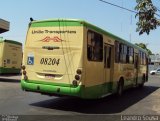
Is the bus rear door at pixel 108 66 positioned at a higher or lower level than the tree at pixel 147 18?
lower

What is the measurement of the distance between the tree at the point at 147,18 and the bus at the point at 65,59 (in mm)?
2726

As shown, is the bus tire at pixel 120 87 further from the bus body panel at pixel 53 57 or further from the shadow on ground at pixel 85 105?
the bus body panel at pixel 53 57

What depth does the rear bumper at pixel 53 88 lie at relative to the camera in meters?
12.2

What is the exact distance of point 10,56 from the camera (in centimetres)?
2527

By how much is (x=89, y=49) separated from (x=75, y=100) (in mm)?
3358

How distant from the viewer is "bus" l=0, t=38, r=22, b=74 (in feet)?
80.4

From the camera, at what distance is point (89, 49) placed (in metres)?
12.9

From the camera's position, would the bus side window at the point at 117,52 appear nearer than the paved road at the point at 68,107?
No

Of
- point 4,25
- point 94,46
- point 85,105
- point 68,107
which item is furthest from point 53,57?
point 4,25

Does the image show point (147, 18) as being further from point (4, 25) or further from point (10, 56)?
point (4, 25)

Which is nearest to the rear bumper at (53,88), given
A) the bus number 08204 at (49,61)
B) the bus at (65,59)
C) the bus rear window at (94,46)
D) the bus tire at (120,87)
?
the bus at (65,59)

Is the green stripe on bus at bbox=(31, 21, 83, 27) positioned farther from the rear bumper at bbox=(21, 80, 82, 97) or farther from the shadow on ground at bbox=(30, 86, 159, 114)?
the shadow on ground at bbox=(30, 86, 159, 114)

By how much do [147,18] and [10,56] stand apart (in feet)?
38.7

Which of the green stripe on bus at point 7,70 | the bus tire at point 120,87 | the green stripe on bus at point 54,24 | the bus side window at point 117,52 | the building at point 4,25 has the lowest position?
the bus tire at point 120,87
